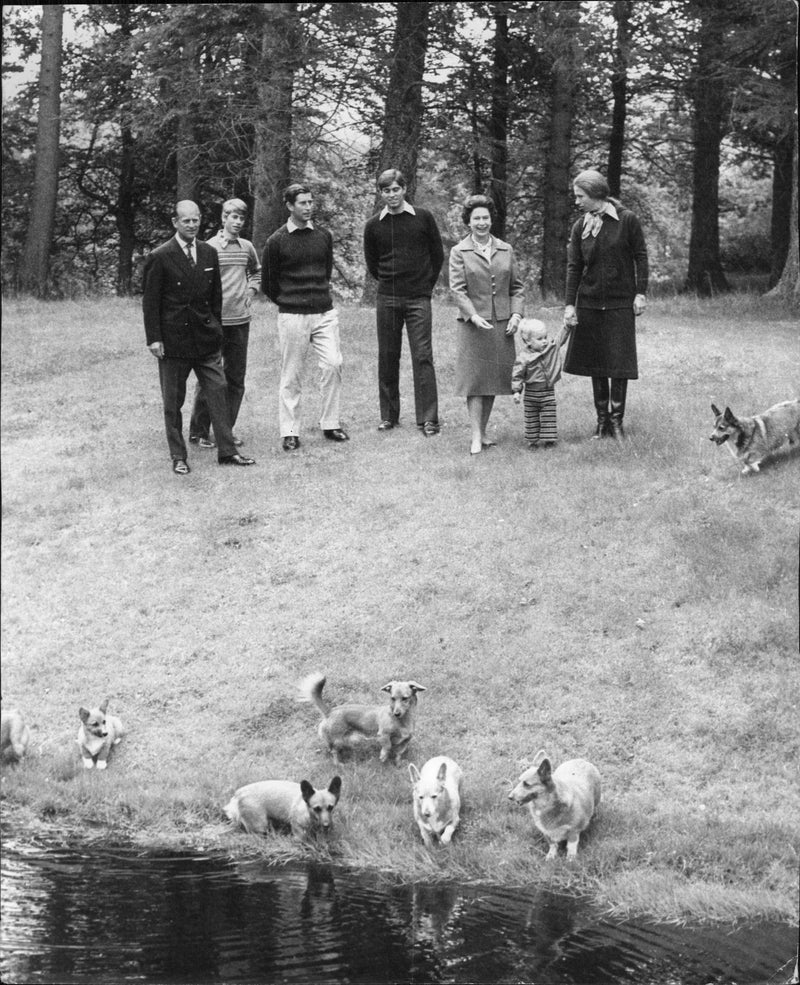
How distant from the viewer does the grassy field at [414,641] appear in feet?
17.3

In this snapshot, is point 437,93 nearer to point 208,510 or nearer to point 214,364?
point 214,364

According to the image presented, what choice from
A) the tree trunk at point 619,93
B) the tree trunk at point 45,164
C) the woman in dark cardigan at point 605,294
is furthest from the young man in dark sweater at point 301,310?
the tree trunk at point 619,93

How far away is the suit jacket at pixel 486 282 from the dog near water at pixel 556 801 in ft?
11.8

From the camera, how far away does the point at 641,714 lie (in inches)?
220

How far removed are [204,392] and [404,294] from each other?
1489 millimetres

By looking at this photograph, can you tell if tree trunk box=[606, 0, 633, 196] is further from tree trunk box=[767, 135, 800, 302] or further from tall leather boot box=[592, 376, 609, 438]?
tall leather boot box=[592, 376, 609, 438]

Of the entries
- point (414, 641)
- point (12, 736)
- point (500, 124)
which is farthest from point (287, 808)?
point (500, 124)

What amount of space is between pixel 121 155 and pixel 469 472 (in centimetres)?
→ 246

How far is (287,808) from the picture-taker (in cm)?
531

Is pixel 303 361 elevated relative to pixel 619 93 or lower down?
lower down

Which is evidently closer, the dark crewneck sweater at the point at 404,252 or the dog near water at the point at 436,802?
the dog near water at the point at 436,802

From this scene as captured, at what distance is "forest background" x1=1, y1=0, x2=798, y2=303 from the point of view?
6.43 m

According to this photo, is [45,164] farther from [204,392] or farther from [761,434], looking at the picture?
[761,434]

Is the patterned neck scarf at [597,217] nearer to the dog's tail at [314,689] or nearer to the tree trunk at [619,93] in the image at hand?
the tree trunk at [619,93]
